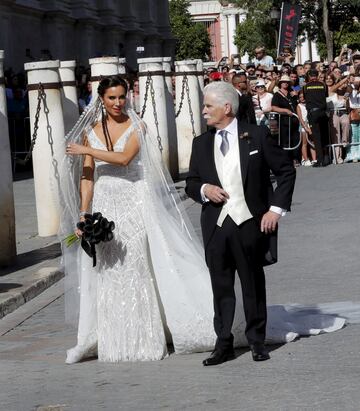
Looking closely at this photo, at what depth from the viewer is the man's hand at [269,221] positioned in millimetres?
8914

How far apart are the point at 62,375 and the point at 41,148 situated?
850 centimetres

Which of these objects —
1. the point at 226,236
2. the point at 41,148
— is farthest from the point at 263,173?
the point at 41,148

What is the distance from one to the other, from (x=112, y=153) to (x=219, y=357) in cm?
149

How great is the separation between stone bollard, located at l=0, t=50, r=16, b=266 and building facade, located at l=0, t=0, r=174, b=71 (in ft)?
62.3

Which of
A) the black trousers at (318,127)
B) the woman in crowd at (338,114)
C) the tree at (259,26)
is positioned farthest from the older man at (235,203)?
the tree at (259,26)

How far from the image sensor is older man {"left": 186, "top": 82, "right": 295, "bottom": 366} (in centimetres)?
898

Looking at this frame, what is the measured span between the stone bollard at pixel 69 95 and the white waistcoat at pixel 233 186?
30.7 ft

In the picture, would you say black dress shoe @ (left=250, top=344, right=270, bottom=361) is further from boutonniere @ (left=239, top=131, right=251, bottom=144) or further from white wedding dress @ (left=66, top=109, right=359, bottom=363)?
boutonniere @ (left=239, top=131, right=251, bottom=144)

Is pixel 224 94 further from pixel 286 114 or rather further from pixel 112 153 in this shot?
pixel 286 114

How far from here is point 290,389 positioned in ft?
26.7

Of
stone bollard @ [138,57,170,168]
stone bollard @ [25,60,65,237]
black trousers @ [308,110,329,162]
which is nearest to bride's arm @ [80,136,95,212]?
stone bollard @ [25,60,65,237]

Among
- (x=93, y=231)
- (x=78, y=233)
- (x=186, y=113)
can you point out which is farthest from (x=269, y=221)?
(x=186, y=113)

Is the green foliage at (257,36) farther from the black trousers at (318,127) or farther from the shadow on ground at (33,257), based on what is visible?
the shadow on ground at (33,257)

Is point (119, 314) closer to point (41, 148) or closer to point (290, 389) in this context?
point (290, 389)
